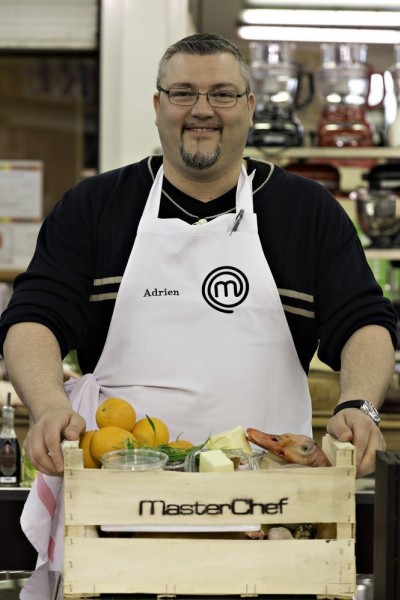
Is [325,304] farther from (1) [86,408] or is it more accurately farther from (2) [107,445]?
(2) [107,445]

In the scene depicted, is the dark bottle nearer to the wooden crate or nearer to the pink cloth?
the pink cloth

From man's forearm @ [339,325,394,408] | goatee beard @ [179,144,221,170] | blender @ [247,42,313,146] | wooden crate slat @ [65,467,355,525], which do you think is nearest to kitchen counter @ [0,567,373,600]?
wooden crate slat @ [65,467,355,525]

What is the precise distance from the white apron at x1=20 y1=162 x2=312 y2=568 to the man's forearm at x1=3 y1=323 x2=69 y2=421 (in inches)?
6.7

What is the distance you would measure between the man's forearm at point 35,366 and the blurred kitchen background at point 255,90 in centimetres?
170

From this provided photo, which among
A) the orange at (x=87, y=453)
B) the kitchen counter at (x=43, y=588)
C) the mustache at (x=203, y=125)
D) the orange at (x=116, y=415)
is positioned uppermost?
the mustache at (x=203, y=125)

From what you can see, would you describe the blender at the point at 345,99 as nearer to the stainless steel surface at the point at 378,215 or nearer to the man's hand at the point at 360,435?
the stainless steel surface at the point at 378,215

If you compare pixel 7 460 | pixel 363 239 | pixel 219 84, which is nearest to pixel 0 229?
pixel 363 239

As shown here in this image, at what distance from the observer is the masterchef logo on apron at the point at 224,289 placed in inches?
90.4

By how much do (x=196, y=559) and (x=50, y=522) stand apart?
50cm

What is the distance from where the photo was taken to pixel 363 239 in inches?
177

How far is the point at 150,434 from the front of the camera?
189 centimetres

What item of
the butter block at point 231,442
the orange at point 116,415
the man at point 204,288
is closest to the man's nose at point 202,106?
the man at point 204,288

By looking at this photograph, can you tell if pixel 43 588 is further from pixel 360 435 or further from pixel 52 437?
pixel 360 435

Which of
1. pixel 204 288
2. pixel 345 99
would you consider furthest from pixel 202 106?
pixel 345 99
